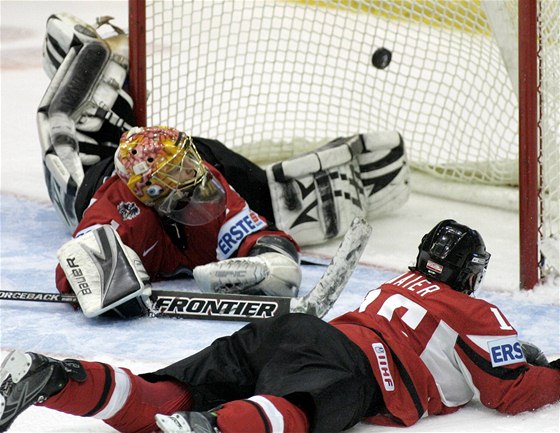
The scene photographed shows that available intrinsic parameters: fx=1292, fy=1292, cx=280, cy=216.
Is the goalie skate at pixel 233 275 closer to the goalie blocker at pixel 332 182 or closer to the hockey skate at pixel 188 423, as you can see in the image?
the goalie blocker at pixel 332 182

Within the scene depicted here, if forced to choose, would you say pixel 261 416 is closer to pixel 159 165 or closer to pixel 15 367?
pixel 15 367

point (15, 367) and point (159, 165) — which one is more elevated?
point (15, 367)

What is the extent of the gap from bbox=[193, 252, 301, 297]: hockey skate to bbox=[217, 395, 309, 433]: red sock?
1315 mm

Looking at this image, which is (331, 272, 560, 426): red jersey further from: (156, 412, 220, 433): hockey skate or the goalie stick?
the goalie stick

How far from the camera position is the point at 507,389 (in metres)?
2.86

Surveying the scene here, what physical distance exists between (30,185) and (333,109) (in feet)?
4.44

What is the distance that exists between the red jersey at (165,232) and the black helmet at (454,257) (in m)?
1.23

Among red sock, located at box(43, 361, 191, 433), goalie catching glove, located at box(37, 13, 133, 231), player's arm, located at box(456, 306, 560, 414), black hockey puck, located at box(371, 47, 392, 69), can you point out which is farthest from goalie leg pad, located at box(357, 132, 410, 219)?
red sock, located at box(43, 361, 191, 433)

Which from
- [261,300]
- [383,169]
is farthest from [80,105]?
[261,300]

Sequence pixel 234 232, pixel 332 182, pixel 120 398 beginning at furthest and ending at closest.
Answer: pixel 332 182 → pixel 234 232 → pixel 120 398

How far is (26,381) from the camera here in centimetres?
254

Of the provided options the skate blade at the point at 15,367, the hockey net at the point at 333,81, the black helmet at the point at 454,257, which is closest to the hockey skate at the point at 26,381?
the skate blade at the point at 15,367

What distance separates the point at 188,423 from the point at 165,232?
1.80 meters

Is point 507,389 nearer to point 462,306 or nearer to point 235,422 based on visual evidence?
point 462,306
